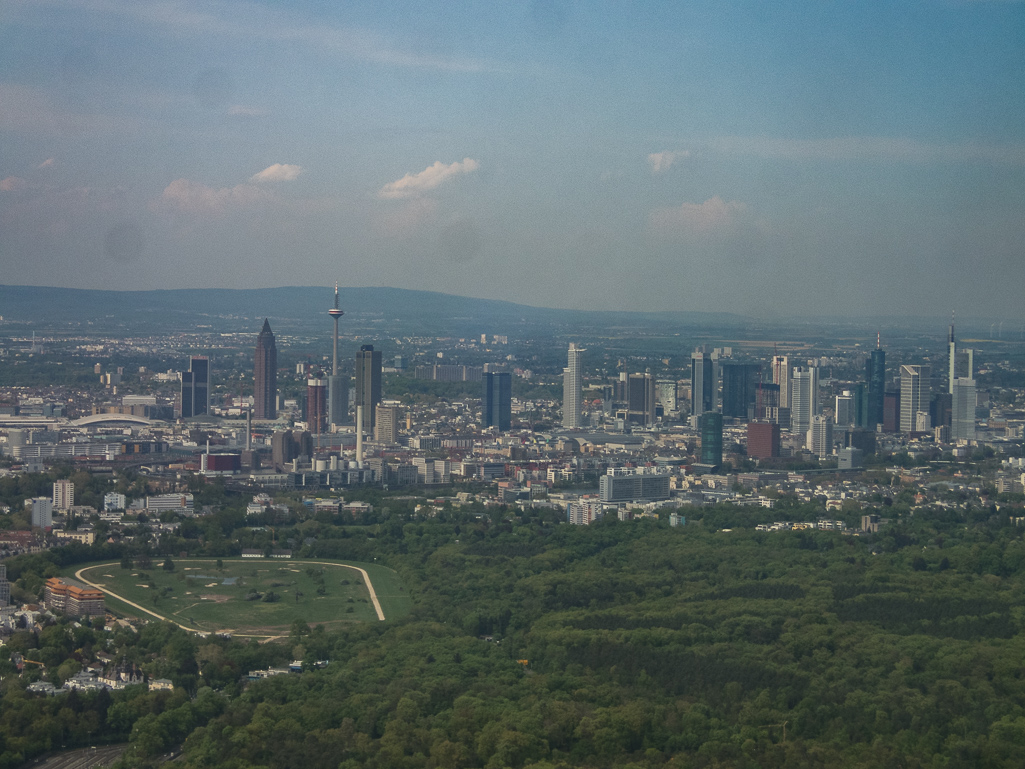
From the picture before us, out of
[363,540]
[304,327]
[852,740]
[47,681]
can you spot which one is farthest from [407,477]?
[304,327]

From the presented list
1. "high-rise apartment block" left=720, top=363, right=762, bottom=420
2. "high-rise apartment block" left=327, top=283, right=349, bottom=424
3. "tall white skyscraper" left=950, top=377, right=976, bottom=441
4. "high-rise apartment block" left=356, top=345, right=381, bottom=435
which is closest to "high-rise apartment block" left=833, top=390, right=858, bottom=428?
"high-rise apartment block" left=720, top=363, right=762, bottom=420

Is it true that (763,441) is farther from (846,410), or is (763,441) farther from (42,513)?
(42,513)

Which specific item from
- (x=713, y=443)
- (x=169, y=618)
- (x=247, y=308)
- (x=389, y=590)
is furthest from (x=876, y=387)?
(x=247, y=308)

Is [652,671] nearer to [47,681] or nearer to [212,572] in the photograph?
[47,681]

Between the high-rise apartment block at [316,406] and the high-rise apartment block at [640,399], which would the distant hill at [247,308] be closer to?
the high-rise apartment block at [640,399]

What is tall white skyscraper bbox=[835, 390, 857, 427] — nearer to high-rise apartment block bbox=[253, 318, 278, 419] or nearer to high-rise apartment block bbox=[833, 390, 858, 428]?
high-rise apartment block bbox=[833, 390, 858, 428]

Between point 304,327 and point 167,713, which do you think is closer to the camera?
point 167,713

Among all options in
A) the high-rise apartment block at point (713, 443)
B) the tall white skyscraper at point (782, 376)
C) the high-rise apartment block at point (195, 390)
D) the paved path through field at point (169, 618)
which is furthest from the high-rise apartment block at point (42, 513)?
the tall white skyscraper at point (782, 376)
